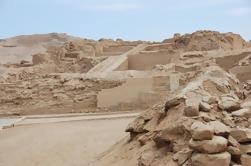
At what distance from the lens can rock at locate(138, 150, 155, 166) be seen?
5965 mm

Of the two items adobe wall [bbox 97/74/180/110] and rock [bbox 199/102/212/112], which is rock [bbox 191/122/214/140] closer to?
rock [bbox 199/102/212/112]

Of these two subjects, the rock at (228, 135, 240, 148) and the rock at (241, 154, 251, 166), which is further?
the rock at (228, 135, 240, 148)

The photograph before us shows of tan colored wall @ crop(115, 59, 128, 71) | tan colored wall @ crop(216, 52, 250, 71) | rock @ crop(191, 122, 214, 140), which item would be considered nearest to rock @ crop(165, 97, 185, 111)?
rock @ crop(191, 122, 214, 140)

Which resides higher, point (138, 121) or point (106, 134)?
point (138, 121)

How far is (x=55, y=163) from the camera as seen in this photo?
328 inches

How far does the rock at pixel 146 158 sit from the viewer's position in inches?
A: 235

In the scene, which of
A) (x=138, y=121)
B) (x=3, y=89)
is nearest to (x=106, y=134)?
(x=138, y=121)

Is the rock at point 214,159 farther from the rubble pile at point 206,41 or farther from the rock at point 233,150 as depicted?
the rubble pile at point 206,41

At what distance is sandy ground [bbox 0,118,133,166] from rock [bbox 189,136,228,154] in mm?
2984

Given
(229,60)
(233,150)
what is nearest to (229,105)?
(233,150)

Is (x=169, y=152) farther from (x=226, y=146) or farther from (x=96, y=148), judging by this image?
(x=96, y=148)

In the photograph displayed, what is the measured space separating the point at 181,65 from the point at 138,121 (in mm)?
12187

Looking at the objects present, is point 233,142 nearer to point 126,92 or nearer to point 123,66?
point 126,92

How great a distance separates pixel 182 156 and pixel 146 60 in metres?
19.1
